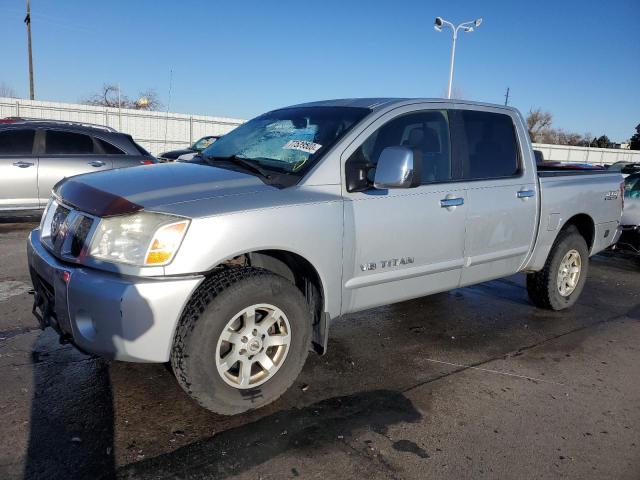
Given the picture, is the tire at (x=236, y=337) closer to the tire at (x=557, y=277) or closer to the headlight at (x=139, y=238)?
the headlight at (x=139, y=238)

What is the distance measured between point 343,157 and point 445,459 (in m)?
1.80

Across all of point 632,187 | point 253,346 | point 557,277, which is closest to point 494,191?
point 557,277

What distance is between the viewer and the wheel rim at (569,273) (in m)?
5.09

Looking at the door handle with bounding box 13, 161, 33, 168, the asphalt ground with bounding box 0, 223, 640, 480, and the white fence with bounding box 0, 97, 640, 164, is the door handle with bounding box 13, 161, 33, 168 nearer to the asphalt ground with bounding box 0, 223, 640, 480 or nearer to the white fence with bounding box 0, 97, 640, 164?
the asphalt ground with bounding box 0, 223, 640, 480

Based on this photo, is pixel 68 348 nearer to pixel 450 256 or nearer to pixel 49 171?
pixel 450 256

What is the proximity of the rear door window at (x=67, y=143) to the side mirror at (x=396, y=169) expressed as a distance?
6.14 metres

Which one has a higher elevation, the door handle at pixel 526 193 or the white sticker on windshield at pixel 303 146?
the white sticker on windshield at pixel 303 146

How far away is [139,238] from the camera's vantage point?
8.36ft

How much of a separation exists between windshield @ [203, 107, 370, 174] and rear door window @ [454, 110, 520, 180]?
97 cm

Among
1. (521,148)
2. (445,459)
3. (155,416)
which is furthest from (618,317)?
(155,416)

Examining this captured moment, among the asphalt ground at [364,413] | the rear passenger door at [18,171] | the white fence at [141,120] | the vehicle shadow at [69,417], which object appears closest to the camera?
the vehicle shadow at [69,417]

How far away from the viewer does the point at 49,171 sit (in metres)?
7.48

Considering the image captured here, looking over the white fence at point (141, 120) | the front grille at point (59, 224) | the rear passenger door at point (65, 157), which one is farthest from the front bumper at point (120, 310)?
the white fence at point (141, 120)

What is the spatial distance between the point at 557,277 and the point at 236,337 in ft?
11.6
